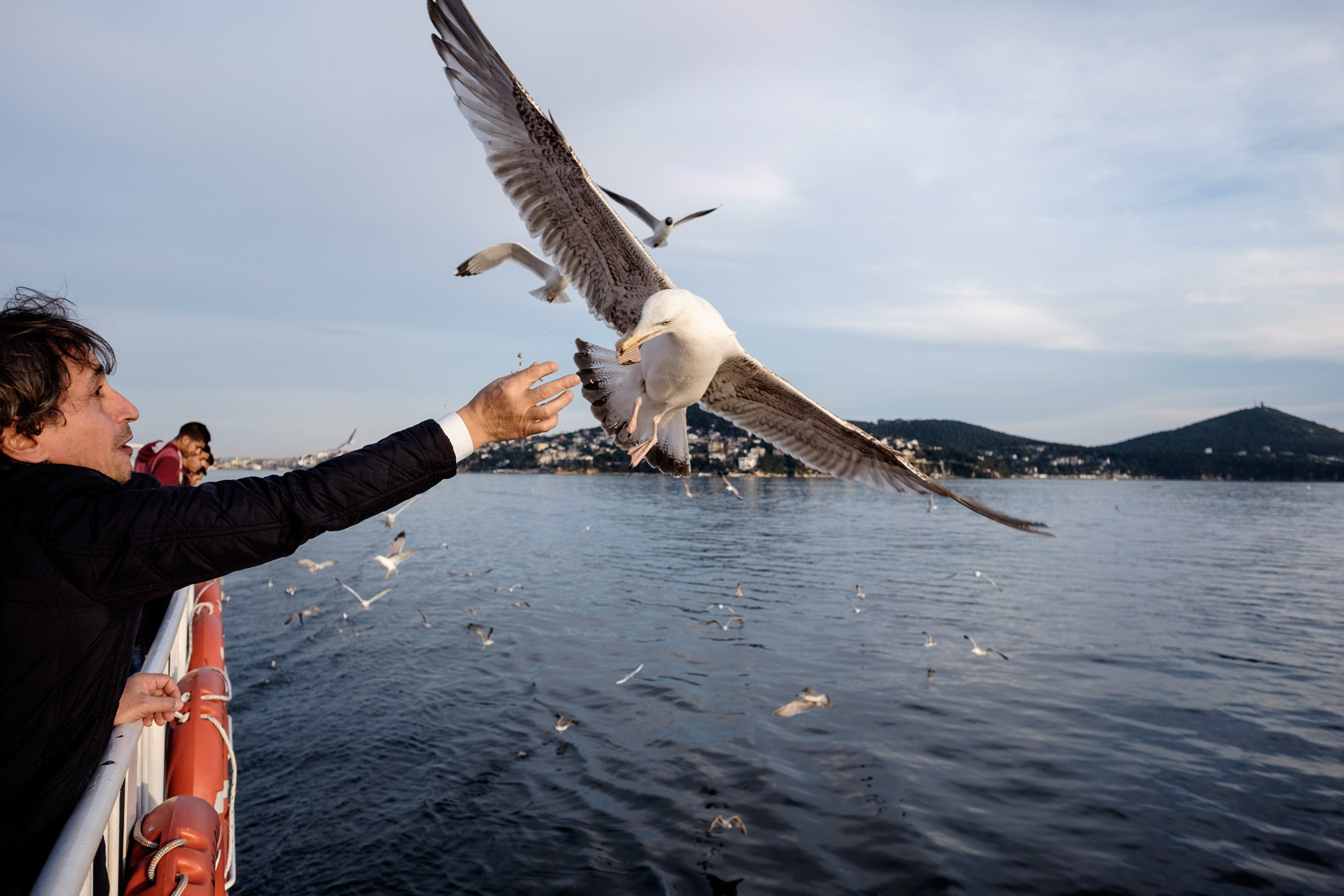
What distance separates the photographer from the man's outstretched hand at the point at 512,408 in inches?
69.6

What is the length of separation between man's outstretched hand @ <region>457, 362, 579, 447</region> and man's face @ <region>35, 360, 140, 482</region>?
834mm

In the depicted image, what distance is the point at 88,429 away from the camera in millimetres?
1659

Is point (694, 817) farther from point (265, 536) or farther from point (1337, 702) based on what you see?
point (1337, 702)

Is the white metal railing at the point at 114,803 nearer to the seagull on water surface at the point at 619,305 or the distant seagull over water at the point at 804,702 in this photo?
the seagull on water surface at the point at 619,305

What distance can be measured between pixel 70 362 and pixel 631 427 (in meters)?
2.73

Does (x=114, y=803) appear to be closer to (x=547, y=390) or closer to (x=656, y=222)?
(x=547, y=390)

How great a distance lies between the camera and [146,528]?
137 centimetres

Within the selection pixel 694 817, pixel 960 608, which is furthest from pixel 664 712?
pixel 960 608

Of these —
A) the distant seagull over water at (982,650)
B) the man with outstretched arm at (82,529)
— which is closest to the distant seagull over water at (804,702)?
the distant seagull over water at (982,650)

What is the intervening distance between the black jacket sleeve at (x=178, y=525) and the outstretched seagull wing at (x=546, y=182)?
11.0 feet

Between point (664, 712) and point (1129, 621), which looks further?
point (1129, 621)

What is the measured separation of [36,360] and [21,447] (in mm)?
192

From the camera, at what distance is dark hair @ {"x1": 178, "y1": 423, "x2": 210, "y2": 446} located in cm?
699

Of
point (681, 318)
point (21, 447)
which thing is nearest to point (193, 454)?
point (681, 318)
